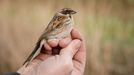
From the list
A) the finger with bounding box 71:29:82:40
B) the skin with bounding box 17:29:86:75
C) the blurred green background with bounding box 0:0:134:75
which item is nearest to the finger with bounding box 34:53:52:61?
the skin with bounding box 17:29:86:75

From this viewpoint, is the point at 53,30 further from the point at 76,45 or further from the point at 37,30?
the point at 37,30

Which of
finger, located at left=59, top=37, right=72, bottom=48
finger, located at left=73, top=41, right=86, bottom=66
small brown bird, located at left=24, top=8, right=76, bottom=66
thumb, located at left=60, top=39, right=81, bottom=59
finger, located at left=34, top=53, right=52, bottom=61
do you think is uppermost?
small brown bird, located at left=24, top=8, right=76, bottom=66

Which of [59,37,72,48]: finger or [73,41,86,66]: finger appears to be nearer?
[59,37,72,48]: finger

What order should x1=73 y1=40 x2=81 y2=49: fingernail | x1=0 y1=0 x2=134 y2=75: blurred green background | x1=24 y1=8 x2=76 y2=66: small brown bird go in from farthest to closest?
x1=0 y1=0 x2=134 y2=75: blurred green background
x1=73 y1=40 x2=81 y2=49: fingernail
x1=24 y1=8 x2=76 y2=66: small brown bird

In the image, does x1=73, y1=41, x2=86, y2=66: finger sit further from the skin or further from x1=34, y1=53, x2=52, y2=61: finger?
x1=34, y1=53, x2=52, y2=61: finger

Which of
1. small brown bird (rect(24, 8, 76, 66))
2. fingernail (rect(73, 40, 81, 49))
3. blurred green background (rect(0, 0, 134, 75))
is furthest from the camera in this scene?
blurred green background (rect(0, 0, 134, 75))
